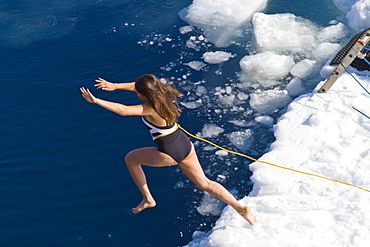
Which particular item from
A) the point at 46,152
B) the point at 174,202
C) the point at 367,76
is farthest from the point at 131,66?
the point at 367,76

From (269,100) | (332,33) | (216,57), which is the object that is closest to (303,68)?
(269,100)

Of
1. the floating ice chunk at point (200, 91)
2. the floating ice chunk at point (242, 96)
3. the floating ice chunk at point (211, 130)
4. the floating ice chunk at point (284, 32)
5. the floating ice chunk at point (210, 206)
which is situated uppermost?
the floating ice chunk at point (284, 32)

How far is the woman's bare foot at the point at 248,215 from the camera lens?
392 cm

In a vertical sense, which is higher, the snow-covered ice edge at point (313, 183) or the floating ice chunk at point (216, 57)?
the floating ice chunk at point (216, 57)

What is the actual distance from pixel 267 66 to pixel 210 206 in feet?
9.58

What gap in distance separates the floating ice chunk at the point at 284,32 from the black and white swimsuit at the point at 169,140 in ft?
13.5

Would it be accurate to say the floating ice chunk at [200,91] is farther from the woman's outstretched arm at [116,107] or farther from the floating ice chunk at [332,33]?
the woman's outstretched arm at [116,107]

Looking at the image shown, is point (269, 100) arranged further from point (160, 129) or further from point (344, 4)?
point (344, 4)

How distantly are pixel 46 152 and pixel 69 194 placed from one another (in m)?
0.95

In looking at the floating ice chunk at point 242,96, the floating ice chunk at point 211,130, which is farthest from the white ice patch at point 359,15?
the floating ice chunk at point 211,130

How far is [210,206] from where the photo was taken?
4684 millimetres

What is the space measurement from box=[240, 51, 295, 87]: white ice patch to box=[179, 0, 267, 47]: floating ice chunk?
48.2 inches

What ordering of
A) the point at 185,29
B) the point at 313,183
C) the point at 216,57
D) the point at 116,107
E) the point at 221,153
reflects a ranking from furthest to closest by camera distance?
the point at 185,29 < the point at 216,57 < the point at 221,153 < the point at 313,183 < the point at 116,107

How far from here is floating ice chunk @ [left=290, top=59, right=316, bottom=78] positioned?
21.4ft
